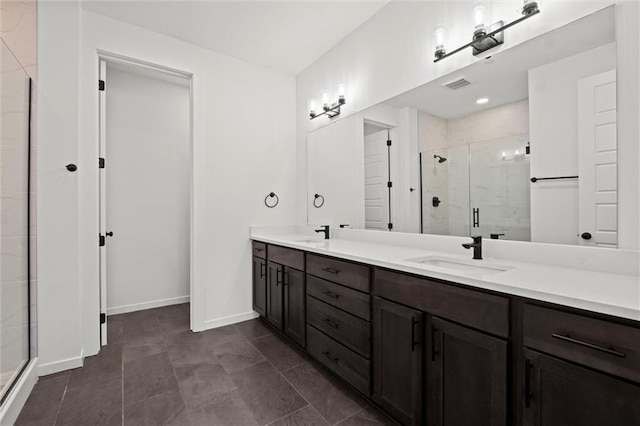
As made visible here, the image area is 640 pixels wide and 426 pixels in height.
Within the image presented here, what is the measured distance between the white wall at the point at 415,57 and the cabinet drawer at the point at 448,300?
0.71 meters

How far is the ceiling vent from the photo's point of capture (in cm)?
188

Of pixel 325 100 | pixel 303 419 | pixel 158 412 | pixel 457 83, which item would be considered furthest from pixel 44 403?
pixel 457 83

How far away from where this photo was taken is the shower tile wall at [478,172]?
5.39 ft

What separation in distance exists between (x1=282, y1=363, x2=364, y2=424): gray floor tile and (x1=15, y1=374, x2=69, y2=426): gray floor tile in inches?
53.0

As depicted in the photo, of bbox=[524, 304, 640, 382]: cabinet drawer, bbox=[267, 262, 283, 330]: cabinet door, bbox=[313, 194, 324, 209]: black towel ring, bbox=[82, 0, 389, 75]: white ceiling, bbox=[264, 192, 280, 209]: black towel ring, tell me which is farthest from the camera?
bbox=[264, 192, 280, 209]: black towel ring

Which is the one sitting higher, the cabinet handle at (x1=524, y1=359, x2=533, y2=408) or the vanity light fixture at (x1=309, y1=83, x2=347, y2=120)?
the vanity light fixture at (x1=309, y1=83, x2=347, y2=120)

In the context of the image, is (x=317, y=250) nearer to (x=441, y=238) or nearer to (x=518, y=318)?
(x=441, y=238)

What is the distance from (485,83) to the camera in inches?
70.6

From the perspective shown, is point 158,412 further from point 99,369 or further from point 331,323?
point 331,323

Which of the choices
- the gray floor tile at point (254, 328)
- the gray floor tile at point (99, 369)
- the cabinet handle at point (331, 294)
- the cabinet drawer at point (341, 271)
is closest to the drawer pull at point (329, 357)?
the cabinet handle at point (331, 294)

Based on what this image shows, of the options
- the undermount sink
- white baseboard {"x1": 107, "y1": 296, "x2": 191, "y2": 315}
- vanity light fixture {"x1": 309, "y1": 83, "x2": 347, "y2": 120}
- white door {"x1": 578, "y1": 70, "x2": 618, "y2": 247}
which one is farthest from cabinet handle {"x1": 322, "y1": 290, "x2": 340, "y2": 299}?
white baseboard {"x1": 107, "y1": 296, "x2": 191, "y2": 315}

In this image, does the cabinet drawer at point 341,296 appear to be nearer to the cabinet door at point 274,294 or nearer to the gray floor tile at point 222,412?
the cabinet door at point 274,294

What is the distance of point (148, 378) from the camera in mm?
2088

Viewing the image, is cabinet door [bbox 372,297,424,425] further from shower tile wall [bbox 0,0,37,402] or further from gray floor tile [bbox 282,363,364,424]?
shower tile wall [bbox 0,0,37,402]
